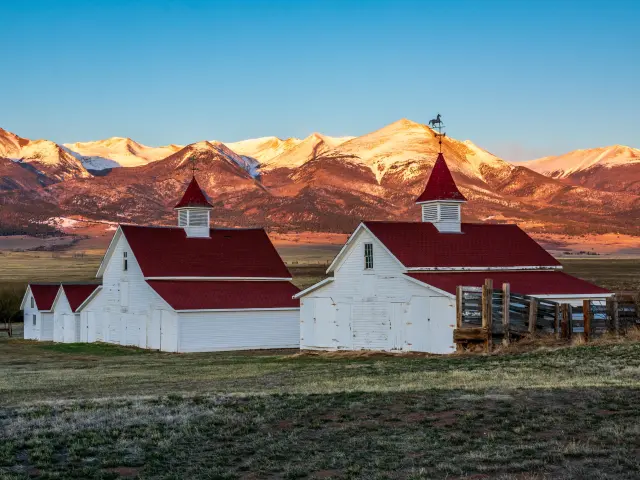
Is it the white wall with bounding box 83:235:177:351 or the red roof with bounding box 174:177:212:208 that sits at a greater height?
the red roof with bounding box 174:177:212:208

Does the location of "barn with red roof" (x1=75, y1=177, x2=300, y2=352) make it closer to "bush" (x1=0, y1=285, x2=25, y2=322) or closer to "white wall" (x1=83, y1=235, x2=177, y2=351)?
"white wall" (x1=83, y1=235, x2=177, y2=351)

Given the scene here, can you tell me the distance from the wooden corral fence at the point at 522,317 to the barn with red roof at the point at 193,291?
20.7 meters

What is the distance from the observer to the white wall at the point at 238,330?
5322cm

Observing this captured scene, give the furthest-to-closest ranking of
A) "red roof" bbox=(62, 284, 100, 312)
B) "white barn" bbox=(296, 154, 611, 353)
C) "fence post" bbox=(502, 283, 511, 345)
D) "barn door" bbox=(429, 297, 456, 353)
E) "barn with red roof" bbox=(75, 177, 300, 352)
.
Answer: "red roof" bbox=(62, 284, 100, 312) < "barn with red roof" bbox=(75, 177, 300, 352) < "white barn" bbox=(296, 154, 611, 353) < "barn door" bbox=(429, 297, 456, 353) < "fence post" bbox=(502, 283, 511, 345)

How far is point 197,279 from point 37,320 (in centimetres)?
2099

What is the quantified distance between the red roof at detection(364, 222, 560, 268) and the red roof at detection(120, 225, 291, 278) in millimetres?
15033

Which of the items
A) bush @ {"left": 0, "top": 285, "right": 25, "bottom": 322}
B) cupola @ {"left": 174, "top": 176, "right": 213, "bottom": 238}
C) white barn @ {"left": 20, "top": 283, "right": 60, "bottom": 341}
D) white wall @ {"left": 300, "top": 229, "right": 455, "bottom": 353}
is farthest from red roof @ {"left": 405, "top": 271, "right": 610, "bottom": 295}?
bush @ {"left": 0, "top": 285, "right": 25, "bottom": 322}

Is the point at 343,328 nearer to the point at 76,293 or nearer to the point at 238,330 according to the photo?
the point at 238,330

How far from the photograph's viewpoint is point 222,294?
185ft

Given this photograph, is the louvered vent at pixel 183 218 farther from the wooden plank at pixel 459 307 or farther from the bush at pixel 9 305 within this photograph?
the wooden plank at pixel 459 307

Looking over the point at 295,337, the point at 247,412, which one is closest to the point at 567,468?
the point at 247,412

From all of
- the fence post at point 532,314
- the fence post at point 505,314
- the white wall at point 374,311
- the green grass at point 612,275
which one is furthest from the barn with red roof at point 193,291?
the green grass at point 612,275

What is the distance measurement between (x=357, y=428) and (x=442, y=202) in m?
34.6

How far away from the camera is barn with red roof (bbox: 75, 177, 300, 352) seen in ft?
178
